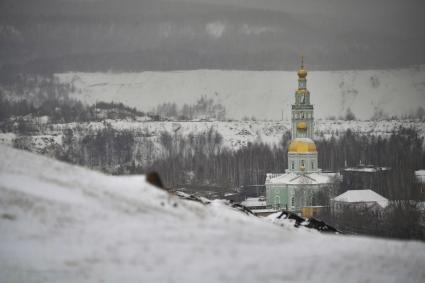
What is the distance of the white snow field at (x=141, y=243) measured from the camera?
85.0ft

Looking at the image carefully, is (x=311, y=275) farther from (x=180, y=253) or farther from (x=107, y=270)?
(x=107, y=270)

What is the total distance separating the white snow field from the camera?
25.9 meters

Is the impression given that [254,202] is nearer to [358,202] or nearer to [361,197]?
[361,197]

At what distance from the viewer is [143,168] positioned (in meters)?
165

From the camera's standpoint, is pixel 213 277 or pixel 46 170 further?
pixel 46 170

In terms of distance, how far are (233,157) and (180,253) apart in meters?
143

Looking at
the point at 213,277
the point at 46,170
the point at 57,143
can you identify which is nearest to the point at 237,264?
the point at 213,277

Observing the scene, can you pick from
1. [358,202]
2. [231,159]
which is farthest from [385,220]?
[231,159]

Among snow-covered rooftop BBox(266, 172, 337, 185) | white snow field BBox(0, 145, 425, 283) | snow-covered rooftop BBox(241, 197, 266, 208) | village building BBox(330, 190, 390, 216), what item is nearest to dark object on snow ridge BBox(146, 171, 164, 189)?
white snow field BBox(0, 145, 425, 283)

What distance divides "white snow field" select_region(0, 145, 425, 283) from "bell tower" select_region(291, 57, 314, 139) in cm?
8772

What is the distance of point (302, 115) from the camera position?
12275 centimetres

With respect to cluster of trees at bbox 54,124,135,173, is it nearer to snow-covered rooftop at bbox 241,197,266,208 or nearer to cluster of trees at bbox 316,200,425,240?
snow-covered rooftop at bbox 241,197,266,208

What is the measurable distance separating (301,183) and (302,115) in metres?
14.7

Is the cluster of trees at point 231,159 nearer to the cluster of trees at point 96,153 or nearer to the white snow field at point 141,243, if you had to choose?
the cluster of trees at point 96,153
